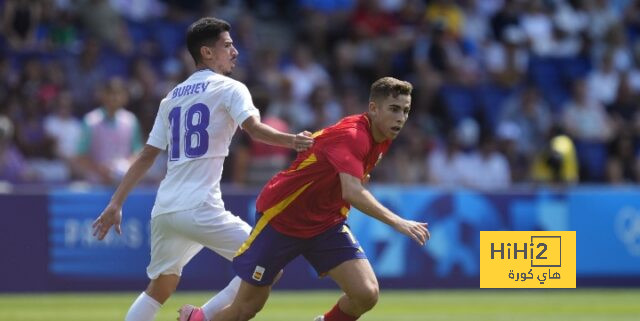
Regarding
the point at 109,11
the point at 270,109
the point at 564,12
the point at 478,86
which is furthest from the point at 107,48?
the point at 564,12

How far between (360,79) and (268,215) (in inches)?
492

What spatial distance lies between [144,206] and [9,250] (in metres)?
1.74

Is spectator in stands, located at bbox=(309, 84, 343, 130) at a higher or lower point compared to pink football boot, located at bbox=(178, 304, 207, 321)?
higher

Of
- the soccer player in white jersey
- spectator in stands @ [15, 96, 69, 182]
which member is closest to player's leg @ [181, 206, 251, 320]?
the soccer player in white jersey

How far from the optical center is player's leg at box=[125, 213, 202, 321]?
9023 mm

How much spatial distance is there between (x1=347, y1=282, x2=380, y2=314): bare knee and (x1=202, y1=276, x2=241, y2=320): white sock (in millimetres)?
864

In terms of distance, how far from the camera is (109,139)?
15594 mm

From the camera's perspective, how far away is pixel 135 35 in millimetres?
20516

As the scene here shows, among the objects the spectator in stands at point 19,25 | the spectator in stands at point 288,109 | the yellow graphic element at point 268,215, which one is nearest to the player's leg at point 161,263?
the yellow graphic element at point 268,215

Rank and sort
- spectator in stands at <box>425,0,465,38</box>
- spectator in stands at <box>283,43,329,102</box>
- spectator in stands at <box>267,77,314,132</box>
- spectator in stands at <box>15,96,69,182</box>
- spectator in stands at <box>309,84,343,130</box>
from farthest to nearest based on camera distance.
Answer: spectator in stands at <box>425,0,465,38</box>
spectator in stands at <box>283,43,329,102</box>
spectator in stands at <box>309,84,343,130</box>
spectator in stands at <box>267,77,314,132</box>
spectator in stands at <box>15,96,69,182</box>

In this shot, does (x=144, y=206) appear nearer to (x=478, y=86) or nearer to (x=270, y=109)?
(x=270, y=109)

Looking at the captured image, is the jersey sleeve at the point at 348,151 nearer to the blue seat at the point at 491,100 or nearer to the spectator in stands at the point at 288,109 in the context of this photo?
the spectator in stands at the point at 288,109

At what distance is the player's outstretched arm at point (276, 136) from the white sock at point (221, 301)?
48.9 inches

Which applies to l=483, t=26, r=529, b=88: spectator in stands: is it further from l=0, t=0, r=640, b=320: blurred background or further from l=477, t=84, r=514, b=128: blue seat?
l=477, t=84, r=514, b=128: blue seat
